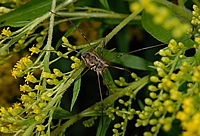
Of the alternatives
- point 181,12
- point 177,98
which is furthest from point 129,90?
point 177,98

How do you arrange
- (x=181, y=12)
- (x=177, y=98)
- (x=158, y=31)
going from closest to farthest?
(x=177, y=98) → (x=158, y=31) → (x=181, y=12)

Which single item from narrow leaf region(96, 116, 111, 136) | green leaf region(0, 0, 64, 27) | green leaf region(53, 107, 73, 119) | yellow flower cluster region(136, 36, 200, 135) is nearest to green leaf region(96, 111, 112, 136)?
narrow leaf region(96, 116, 111, 136)

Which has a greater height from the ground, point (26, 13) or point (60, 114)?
point (26, 13)

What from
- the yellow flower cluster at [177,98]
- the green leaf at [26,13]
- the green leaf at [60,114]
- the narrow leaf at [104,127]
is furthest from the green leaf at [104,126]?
the green leaf at [26,13]

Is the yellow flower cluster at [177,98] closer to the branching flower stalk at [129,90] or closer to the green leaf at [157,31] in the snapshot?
the branching flower stalk at [129,90]

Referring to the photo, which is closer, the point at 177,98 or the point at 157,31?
the point at 177,98

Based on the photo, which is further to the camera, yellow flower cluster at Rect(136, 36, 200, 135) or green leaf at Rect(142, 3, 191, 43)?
green leaf at Rect(142, 3, 191, 43)

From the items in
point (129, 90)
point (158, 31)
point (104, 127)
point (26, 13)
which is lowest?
point (104, 127)

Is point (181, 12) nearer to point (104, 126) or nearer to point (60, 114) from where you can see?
point (104, 126)

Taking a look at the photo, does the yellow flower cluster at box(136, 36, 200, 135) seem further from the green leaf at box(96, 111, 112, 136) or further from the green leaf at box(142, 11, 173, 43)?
the green leaf at box(96, 111, 112, 136)

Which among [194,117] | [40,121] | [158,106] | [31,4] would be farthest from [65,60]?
[194,117]
